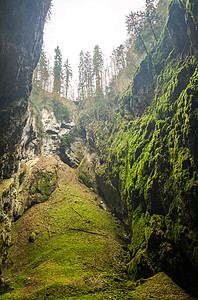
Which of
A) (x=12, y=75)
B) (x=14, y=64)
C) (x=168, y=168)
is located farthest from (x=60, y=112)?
(x=168, y=168)

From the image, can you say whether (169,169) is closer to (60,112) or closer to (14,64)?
(14,64)

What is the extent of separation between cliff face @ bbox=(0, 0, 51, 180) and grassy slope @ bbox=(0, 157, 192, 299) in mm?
5951

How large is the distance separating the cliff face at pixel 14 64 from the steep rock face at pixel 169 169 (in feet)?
35.9

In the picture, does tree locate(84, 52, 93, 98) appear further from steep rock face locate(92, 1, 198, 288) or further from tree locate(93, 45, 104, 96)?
steep rock face locate(92, 1, 198, 288)

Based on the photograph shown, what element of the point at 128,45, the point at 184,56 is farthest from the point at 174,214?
the point at 128,45

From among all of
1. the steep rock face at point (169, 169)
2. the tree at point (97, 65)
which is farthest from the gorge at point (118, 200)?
the tree at point (97, 65)

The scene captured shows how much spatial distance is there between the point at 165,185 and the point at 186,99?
18.1 feet

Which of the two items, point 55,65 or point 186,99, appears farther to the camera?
point 55,65

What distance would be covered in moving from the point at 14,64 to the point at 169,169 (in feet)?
44.0

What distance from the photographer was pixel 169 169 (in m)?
A: 9.57

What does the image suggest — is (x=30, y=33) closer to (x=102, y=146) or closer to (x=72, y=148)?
(x=102, y=146)

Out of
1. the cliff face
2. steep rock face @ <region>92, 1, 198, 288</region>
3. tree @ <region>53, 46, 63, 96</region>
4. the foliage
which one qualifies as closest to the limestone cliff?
steep rock face @ <region>92, 1, 198, 288</region>

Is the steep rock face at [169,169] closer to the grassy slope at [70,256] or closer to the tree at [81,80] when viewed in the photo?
the grassy slope at [70,256]

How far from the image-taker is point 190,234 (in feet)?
23.7
